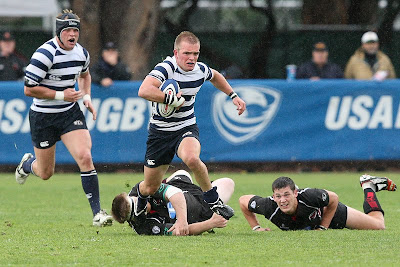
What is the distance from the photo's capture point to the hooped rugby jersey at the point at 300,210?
340 inches

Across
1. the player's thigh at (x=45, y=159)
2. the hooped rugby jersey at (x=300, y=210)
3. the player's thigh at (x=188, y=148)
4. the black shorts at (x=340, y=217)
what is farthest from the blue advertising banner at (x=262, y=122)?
the player's thigh at (x=188, y=148)

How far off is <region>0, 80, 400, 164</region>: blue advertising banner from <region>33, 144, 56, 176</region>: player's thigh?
4893 millimetres

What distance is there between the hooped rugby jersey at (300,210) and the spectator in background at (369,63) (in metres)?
7.31

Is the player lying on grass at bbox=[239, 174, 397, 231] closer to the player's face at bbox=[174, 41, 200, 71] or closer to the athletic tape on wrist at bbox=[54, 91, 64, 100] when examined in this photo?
the player's face at bbox=[174, 41, 200, 71]

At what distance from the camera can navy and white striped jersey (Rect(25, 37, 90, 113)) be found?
9258 mm

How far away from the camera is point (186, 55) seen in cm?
852

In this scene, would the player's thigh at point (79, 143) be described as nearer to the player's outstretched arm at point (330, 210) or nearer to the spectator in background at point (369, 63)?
the player's outstretched arm at point (330, 210)

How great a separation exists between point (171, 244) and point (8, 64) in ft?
29.4

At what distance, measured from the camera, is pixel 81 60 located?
9.60m

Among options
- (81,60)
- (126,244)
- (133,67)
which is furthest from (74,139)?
(133,67)

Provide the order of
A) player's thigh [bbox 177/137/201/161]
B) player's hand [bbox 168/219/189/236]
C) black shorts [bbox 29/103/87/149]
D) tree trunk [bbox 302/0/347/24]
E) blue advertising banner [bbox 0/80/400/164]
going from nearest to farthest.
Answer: player's thigh [bbox 177/137/201/161]
player's hand [bbox 168/219/189/236]
black shorts [bbox 29/103/87/149]
blue advertising banner [bbox 0/80/400/164]
tree trunk [bbox 302/0/347/24]

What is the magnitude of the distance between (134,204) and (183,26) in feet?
40.8

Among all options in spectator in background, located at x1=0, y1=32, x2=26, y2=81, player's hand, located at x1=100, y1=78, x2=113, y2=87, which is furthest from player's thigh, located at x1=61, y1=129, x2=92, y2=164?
spectator in background, located at x1=0, y1=32, x2=26, y2=81

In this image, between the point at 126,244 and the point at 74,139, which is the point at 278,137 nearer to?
the point at 74,139
